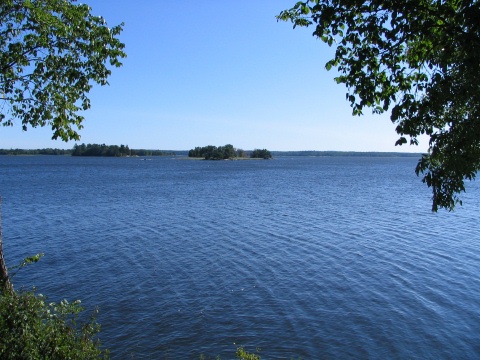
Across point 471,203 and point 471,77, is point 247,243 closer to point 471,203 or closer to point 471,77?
point 471,77

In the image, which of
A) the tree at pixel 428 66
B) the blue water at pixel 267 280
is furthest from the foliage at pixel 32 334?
the tree at pixel 428 66

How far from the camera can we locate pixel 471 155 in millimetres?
7812

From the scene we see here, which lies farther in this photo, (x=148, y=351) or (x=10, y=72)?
(x=148, y=351)

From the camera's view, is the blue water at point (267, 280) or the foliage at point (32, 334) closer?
the foliage at point (32, 334)

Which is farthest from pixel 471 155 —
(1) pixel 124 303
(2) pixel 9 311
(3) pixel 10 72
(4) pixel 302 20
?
(1) pixel 124 303

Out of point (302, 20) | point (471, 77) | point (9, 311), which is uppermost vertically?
point (302, 20)

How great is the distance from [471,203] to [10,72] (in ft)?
155

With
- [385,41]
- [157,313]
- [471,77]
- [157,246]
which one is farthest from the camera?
[157,246]

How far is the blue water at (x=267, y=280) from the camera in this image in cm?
1412

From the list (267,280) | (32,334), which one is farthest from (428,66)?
(267,280)

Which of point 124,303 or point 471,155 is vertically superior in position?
point 471,155

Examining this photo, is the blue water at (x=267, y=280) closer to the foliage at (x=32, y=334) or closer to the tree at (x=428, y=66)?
the foliage at (x=32, y=334)

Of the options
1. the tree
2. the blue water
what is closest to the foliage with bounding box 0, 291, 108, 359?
the blue water

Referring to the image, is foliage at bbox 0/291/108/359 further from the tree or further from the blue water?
the tree
